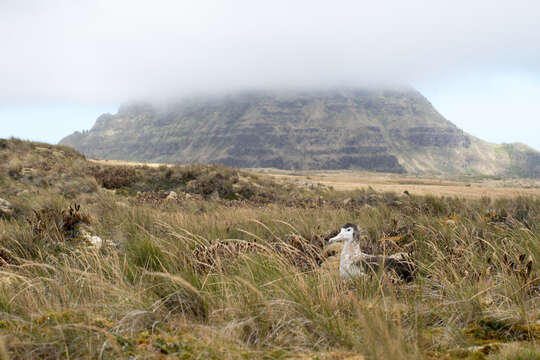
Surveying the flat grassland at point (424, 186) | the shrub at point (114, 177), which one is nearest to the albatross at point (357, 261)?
the flat grassland at point (424, 186)

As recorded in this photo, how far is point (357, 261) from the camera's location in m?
4.16

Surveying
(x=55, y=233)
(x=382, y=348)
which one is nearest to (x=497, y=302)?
(x=382, y=348)

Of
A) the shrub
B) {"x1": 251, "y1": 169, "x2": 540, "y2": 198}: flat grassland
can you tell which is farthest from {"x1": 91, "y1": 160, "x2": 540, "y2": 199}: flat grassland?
the shrub

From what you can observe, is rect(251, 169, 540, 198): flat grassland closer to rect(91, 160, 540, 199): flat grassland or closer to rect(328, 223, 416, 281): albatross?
rect(91, 160, 540, 199): flat grassland

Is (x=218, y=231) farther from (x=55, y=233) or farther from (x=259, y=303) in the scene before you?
(x=259, y=303)

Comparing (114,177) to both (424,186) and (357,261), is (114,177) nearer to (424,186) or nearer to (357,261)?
(357,261)

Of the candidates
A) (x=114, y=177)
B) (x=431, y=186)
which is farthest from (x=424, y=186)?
(x=114, y=177)

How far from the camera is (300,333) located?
7.41 feet

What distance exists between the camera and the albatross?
12.9ft

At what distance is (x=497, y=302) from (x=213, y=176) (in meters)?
16.5

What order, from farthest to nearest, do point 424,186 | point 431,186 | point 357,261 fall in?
point 424,186, point 431,186, point 357,261

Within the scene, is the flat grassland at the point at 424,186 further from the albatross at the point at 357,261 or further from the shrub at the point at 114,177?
the albatross at the point at 357,261

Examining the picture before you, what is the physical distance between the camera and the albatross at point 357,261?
3.93 meters

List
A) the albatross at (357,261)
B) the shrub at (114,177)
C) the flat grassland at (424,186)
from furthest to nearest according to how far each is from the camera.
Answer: the flat grassland at (424,186), the shrub at (114,177), the albatross at (357,261)
